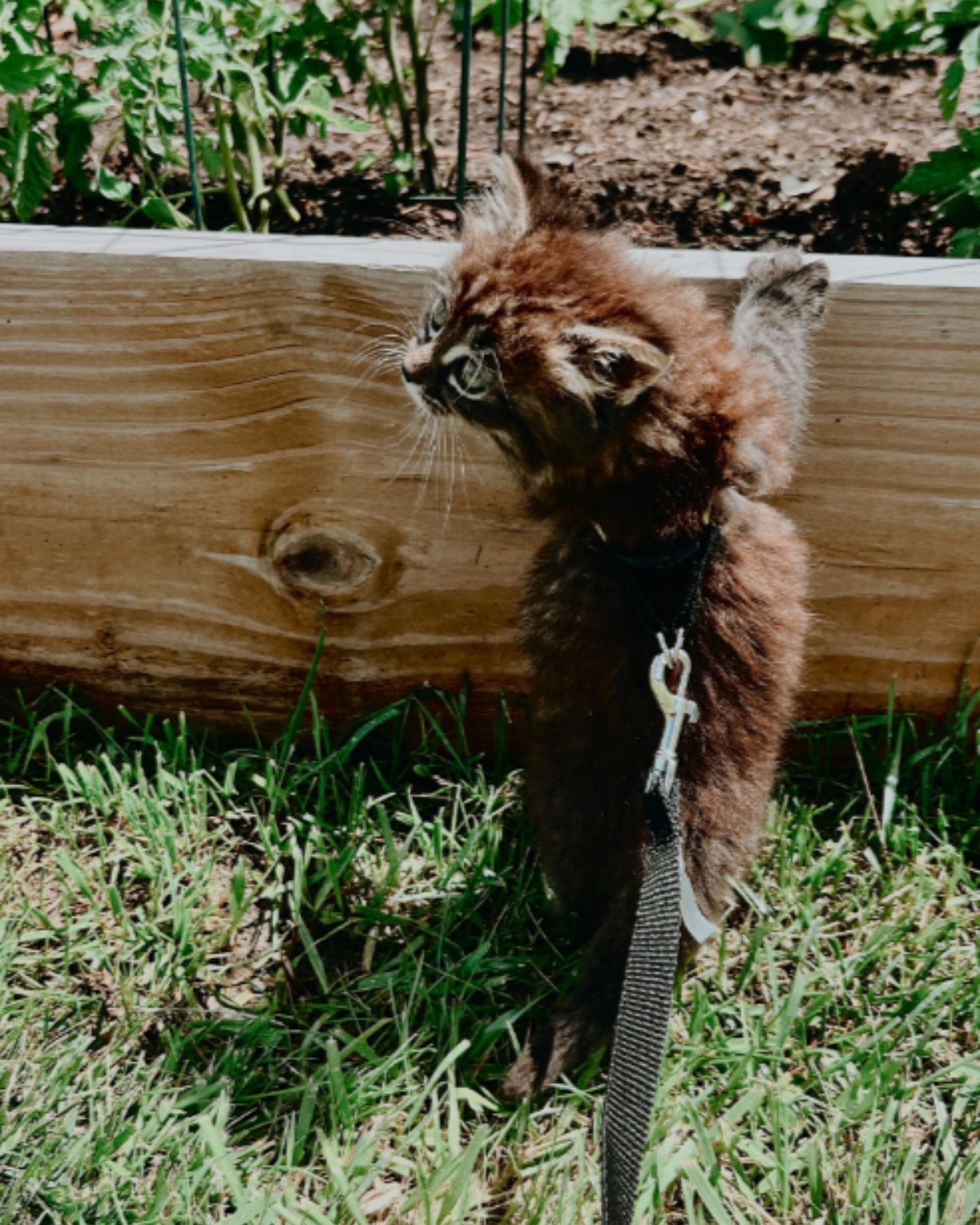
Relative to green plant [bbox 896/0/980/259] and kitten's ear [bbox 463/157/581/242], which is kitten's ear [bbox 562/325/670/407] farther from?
green plant [bbox 896/0/980/259]

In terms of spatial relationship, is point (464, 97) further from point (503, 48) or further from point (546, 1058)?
point (546, 1058)

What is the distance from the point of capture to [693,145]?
9.53 ft

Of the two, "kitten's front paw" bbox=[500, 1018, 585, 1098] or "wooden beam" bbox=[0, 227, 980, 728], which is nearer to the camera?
"kitten's front paw" bbox=[500, 1018, 585, 1098]

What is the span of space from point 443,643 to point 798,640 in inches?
28.2

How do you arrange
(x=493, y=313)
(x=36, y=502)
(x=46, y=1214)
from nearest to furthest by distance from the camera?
(x=46, y=1214) → (x=493, y=313) → (x=36, y=502)

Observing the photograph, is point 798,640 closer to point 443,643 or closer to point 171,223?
point 443,643

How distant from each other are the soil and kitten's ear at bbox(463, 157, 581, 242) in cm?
55

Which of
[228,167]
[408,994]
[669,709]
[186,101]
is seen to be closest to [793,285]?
[669,709]

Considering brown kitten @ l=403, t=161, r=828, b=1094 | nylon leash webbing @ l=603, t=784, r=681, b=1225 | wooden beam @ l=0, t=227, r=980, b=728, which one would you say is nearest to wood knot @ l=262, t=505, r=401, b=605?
wooden beam @ l=0, t=227, r=980, b=728

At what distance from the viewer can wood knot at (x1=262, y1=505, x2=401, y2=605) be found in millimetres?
2213

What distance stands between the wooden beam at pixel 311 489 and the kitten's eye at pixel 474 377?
256 millimetres

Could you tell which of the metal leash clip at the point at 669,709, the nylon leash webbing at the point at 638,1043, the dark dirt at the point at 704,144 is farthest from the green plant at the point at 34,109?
the nylon leash webbing at the point at 638,1043

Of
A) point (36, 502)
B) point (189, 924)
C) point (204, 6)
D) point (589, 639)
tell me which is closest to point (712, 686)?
point (589, 639)

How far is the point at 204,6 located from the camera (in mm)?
2090
